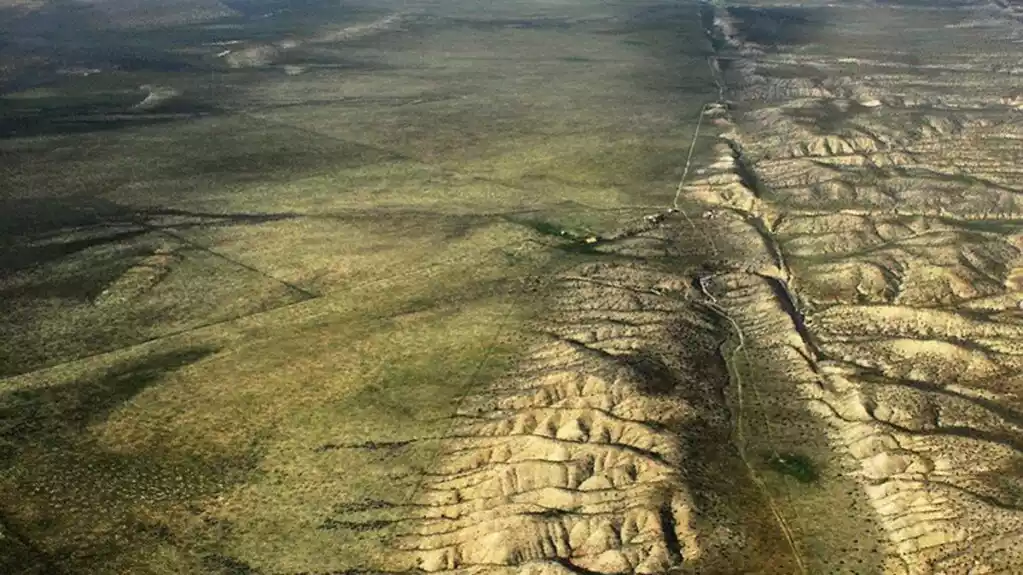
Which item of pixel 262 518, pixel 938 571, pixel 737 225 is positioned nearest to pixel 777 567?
pixel 938 571

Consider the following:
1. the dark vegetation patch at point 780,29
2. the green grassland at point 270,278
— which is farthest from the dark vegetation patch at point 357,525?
the dark vegetation patch at point 780,29

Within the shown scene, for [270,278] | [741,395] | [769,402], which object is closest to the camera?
[769,402]

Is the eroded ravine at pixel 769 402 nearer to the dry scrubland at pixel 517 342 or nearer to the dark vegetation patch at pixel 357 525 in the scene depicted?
the dry scrubland at pixel 517 342

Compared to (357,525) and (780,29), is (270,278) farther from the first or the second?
(780,29)

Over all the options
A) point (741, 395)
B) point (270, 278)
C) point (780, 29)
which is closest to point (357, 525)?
point (741, 395)

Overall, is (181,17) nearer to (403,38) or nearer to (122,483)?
(403,38)

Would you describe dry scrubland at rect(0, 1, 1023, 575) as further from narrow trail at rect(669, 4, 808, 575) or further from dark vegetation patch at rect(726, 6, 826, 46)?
dark vegetation patch at rect(726, 6, 826, 46)

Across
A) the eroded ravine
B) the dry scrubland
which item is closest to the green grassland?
the dry scrubland

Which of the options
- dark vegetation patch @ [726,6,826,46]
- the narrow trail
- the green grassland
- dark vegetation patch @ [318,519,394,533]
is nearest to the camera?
dark vegetation patch @ [318,519,394,533]
